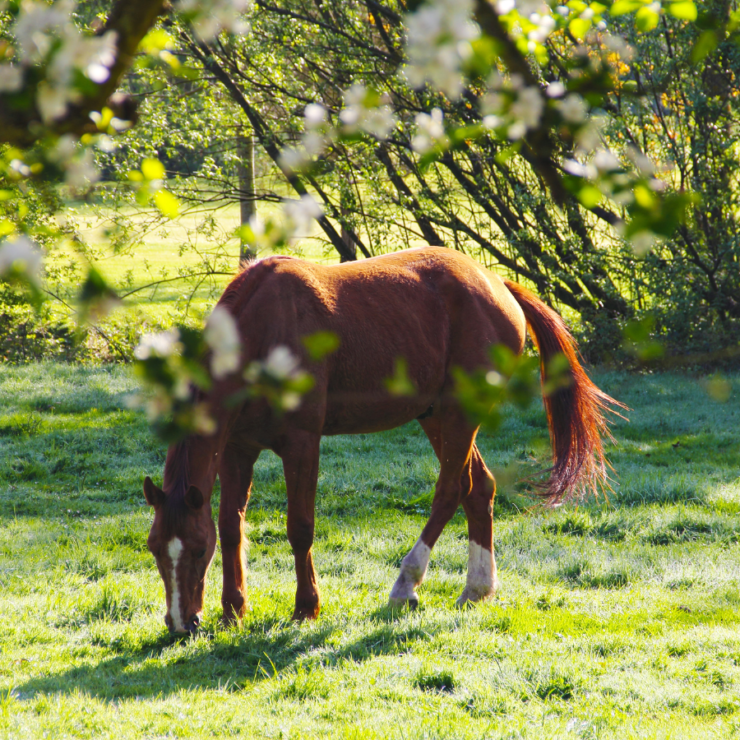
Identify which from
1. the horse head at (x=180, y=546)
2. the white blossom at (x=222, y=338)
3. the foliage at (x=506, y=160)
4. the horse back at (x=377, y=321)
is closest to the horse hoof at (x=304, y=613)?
the horse head at (x=180, y=546)

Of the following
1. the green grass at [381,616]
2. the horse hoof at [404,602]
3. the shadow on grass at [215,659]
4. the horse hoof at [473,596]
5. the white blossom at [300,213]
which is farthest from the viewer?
the horse hoof at [473,596]

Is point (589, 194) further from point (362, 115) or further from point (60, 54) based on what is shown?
point (60, 54)

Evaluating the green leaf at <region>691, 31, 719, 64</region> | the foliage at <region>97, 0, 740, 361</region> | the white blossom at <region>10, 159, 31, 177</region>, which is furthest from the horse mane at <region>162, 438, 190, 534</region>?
the foliage at <region>97, 0, 740, 361</region>

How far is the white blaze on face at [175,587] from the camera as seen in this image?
3973 mm

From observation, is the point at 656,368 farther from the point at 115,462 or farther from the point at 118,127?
the point at 118,127

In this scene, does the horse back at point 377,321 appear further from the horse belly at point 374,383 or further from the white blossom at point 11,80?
the white blossom at point 11,80

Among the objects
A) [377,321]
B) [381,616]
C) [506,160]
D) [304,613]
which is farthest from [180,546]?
[506,160]

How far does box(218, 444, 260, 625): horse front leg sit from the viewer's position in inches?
180

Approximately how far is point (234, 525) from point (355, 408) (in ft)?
3.38

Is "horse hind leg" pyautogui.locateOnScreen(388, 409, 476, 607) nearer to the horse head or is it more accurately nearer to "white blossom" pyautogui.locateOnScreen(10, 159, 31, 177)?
the horse head

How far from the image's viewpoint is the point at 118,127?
145 centimetres

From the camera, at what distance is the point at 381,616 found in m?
4.59

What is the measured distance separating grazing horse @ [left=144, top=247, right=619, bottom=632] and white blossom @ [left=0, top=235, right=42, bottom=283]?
3.02 metres

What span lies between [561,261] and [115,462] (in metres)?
6.60
